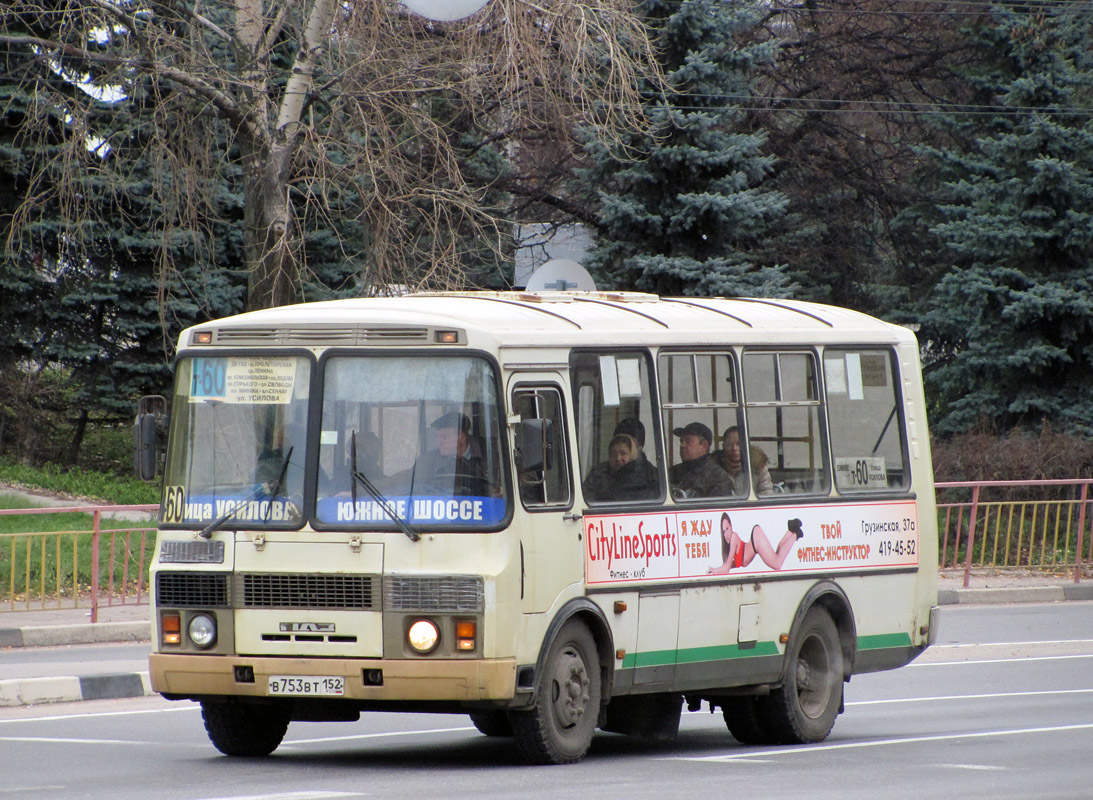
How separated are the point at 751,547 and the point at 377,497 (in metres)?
2.67

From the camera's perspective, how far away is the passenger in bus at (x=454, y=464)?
8.96 m

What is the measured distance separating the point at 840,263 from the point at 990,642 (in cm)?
1490

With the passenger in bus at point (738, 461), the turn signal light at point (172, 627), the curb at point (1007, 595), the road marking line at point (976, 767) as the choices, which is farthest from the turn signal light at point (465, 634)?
the curb at point (1007, 595)

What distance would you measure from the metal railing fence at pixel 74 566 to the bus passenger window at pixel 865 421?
7951mm

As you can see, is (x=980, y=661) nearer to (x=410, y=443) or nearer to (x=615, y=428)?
(x=615, y=428)

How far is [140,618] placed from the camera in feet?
57.4

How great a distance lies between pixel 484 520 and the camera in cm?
890

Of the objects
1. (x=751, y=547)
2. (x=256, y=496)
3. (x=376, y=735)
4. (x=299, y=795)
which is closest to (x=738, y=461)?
(x=751, y=547)

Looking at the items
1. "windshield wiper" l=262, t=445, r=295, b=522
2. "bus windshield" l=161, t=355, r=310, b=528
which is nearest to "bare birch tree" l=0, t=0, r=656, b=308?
"bus windshield" l=161, t=355, r=310, b=528

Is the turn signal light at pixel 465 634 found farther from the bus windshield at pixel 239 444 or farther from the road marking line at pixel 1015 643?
the road marking line at pixel 1015 643

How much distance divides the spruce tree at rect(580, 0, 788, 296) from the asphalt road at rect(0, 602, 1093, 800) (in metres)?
12.0

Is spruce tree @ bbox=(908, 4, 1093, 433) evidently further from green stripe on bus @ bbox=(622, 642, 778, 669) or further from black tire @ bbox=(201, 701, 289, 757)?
black tire @ bbox=(201, 701, 289, 757)

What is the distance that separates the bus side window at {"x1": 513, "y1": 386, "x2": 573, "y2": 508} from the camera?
29.6 ft

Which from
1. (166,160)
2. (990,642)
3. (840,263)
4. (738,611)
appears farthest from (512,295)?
(840,263)
